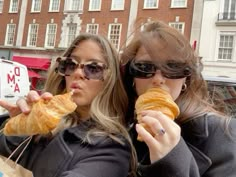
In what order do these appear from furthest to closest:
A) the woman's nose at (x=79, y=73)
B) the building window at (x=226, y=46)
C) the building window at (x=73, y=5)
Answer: the building window at (x=73, y=5)
the building window at (x=226, y=46)
the woman's nose at (x=79, y=73)

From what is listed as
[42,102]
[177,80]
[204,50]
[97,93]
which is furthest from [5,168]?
[204,50]

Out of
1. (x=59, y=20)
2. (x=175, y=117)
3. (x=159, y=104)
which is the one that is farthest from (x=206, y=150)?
(x=59, y=20)

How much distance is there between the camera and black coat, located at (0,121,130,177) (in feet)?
5.07

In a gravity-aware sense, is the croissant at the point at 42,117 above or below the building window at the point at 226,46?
below

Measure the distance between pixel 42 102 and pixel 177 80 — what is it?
0.66m

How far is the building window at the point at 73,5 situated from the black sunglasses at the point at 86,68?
2517 centimetres

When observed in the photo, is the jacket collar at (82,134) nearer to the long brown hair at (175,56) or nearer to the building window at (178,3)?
the long brown hair at (175,56)

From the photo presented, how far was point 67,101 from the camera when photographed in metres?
1.68

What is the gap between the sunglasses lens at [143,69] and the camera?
5.72 feet

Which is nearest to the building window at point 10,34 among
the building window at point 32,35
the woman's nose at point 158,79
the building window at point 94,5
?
the building window at point 32,35

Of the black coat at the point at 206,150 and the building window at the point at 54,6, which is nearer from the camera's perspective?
the black coat at the point at 206,150

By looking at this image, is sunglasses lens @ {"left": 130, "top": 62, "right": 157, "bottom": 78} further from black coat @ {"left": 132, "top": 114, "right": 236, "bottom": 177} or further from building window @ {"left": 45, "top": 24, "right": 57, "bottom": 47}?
building window @ {"left": 45, "top": 24, "right": 57, "bottom": 47}

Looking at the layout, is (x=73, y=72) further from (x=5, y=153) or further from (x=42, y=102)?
(x=5, y=153)

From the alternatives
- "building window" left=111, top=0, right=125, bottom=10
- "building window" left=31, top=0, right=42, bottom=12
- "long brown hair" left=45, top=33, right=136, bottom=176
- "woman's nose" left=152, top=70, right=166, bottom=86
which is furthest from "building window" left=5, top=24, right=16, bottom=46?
"woman's nose" left=152, top=70, right=166, bottom=86
